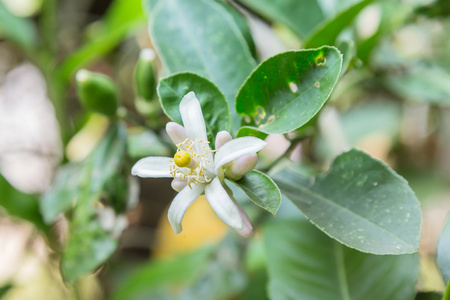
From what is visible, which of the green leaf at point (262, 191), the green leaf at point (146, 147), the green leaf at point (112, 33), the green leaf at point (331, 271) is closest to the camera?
the green leaf at point (262, 191)

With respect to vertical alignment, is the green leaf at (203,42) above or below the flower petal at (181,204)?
above

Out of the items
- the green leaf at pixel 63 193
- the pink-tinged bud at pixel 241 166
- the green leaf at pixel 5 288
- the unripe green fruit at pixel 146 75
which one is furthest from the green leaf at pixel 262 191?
the green leaf at pixel 5 288

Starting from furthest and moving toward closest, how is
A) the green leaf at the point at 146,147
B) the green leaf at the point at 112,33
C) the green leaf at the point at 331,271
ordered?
the green leaf at the point at 112,33
the green leaf at the point at 146,147
the green leaf at the point at 331,271

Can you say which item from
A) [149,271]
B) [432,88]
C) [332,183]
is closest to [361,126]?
[432,88]

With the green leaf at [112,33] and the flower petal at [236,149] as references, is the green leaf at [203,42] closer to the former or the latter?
the flower petal at [236,149]

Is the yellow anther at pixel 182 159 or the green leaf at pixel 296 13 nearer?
the yellow anther at pixel 182 159

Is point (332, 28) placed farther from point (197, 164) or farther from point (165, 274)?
point (165, 274)

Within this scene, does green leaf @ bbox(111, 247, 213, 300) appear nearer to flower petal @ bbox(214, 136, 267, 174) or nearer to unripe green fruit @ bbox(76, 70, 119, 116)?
unripe green fruit @ bbox(76, 70, 119, 116)

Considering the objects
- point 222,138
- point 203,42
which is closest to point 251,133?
point 222,138
